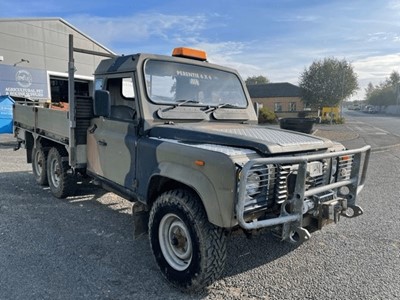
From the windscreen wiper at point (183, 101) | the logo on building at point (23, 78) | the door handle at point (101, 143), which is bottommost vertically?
the door handle at point (101, 143)

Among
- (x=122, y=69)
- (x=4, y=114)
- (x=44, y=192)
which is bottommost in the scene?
(x=44, y=192)

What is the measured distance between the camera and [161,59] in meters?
4.07

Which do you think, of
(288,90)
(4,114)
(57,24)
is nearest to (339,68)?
(288,90)

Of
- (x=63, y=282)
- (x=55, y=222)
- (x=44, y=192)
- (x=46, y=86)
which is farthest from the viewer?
(x=46, y=86)

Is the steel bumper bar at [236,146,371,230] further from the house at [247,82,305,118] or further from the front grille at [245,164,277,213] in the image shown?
the house at [247,82,305,118]

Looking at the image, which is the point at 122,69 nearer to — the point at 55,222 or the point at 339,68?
the point at 55,222

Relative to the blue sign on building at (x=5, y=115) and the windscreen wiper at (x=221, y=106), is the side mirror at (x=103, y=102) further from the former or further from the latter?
the blue sign on building at (x=5, y=115)

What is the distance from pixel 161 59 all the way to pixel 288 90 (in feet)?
187

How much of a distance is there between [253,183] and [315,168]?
31.4 inches

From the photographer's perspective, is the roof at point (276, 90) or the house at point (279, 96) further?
the roof at point (276, 90)

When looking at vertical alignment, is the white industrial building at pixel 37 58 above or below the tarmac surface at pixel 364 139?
above

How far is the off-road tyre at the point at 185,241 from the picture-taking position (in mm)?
2840

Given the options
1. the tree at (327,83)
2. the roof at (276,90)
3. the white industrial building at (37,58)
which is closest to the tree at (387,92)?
the roof at (276,90)

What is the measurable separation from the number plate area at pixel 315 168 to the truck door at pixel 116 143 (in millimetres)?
1890
